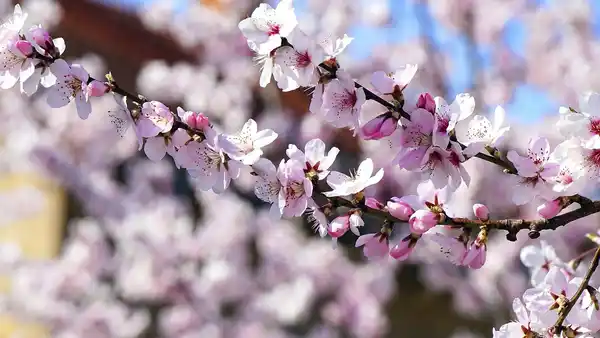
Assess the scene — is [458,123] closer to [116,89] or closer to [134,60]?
[116,89]

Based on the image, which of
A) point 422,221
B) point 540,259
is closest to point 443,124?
point 422,221

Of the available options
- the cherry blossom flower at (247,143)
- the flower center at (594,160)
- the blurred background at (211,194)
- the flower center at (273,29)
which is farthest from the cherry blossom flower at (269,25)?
the blurred background at (211,194)

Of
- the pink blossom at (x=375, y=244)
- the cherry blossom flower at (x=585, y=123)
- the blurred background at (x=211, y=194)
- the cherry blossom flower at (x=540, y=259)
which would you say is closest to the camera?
the cherry blossom flower at (x=585, y=123)

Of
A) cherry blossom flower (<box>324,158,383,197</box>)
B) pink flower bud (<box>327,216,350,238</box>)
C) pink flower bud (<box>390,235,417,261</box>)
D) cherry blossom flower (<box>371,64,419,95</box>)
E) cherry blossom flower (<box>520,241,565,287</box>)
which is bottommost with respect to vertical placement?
cherry blossom flower (<box>520,241,565,287</box>)

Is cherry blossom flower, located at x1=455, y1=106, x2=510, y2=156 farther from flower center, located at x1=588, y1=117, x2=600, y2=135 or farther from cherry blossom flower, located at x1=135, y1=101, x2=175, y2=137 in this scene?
cherry blossom flower, located at x1=135, y1=101, x2=175, y2=137

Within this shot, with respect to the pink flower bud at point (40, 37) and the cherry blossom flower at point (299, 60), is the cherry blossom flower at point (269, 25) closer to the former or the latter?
the cherry blossom flower at point (299, 60)

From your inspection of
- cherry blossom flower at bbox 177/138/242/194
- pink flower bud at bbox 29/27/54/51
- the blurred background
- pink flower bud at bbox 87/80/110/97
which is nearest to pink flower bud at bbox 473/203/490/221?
cherry blossom flower at bbox 177/138/242/194
